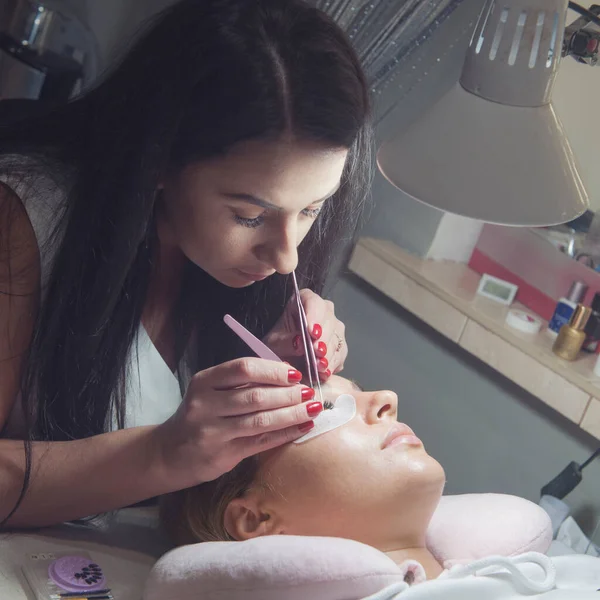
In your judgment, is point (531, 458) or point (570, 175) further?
point (531, 458)

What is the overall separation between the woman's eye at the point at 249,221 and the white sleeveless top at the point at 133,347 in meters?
0.22

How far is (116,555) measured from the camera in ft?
3.44

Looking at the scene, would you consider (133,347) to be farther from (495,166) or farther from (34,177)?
(495,166)

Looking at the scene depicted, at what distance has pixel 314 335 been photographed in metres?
1.13

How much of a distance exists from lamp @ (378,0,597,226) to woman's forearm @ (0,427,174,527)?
1.38ft

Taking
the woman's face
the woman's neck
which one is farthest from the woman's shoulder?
the woman's neck

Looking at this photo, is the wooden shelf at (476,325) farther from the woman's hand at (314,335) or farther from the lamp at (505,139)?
the lamp at (505,139)

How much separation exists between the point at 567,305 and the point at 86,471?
1.12 meters

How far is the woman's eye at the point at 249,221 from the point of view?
998mm

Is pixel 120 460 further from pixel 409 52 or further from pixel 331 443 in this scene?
pixel 409 52

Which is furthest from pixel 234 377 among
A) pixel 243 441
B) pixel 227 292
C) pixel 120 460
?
pixel 227 292

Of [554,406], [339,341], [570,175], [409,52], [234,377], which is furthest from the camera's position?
[409,52]

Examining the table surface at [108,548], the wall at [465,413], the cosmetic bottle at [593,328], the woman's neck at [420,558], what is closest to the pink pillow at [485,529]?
the woman's neck at [420,558]

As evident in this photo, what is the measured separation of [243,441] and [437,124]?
1.38ft
